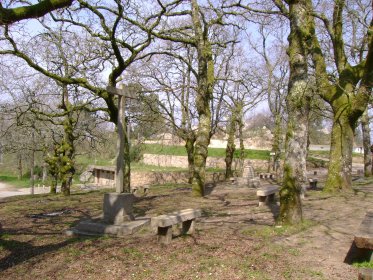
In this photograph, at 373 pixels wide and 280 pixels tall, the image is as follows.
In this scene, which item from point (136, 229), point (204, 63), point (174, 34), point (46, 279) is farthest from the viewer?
point (174, 34)

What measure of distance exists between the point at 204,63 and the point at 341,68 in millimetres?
4986

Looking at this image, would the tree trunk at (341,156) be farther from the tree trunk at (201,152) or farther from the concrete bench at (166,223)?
the concrete bench at (166,223)

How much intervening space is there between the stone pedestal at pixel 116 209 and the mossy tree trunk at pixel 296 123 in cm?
323

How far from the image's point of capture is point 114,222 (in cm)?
775

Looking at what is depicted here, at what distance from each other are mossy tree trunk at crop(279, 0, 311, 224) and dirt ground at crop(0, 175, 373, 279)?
43cm

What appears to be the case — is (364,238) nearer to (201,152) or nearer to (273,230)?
(273,230)

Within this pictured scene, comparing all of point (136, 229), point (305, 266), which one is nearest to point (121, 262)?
point (136, 229)

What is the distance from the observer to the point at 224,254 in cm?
557

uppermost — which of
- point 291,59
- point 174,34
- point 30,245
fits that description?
point 174,34

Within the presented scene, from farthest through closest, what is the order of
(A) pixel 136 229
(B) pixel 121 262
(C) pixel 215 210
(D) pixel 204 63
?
(D) pixel 204 63 < (C) pixel 215 210 < (A) pixel 136 229 < (B) pixel 121 262

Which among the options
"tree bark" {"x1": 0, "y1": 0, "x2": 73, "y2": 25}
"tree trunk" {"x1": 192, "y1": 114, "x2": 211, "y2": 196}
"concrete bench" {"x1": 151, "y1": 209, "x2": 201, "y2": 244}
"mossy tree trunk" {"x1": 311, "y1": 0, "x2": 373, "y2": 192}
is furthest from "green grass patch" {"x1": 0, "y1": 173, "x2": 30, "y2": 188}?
"tree bark" {"x1": 0, "y1": 0, "x2": 73, "y2": 25}

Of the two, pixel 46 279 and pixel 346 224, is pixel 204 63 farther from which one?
pixel 46 279

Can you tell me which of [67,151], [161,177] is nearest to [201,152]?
[67,151]

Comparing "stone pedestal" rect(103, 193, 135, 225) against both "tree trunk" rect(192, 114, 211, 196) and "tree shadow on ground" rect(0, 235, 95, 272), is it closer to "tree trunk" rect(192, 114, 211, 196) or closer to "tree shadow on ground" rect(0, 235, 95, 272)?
"tree shadow on ground" rect(0, 235, 95, 272)
